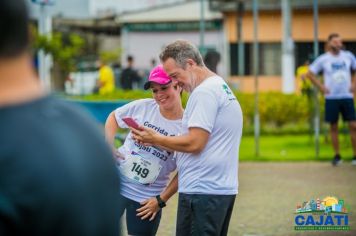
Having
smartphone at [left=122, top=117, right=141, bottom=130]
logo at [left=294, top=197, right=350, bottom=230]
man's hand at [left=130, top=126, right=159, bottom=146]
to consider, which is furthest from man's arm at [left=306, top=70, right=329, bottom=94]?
man's hand at [left=130, top=126, right=159, bottom=146]

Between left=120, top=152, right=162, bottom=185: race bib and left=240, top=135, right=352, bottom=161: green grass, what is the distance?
8843 mm

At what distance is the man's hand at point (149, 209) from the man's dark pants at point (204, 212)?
1.70 feet

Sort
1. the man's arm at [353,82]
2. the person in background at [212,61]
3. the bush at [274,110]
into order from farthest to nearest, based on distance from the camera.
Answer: the bush at [274,110] < the man's arm at [353,82] < the person in background at [212,61]

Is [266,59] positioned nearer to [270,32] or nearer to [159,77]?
[270,32]

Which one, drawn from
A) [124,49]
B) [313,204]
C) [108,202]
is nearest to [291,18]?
[124,49]

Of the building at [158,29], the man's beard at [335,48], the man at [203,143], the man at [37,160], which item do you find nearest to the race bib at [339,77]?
the man's beard at [335,48]

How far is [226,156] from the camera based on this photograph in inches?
197

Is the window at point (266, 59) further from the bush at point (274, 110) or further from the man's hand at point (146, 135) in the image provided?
the man's hand at point (146, 135)

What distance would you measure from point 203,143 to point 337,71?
8.87 m

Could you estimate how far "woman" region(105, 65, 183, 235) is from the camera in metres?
5.54

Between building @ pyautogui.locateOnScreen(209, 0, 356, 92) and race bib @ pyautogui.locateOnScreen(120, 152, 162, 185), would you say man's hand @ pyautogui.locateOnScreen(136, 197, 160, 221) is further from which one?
building @ pyautogui.locateOnScreen(209, 0, 356, 92)

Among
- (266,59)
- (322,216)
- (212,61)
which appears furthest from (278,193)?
(266,59)

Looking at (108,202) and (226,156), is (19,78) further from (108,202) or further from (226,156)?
(226,156)

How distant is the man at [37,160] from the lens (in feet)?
6.45
